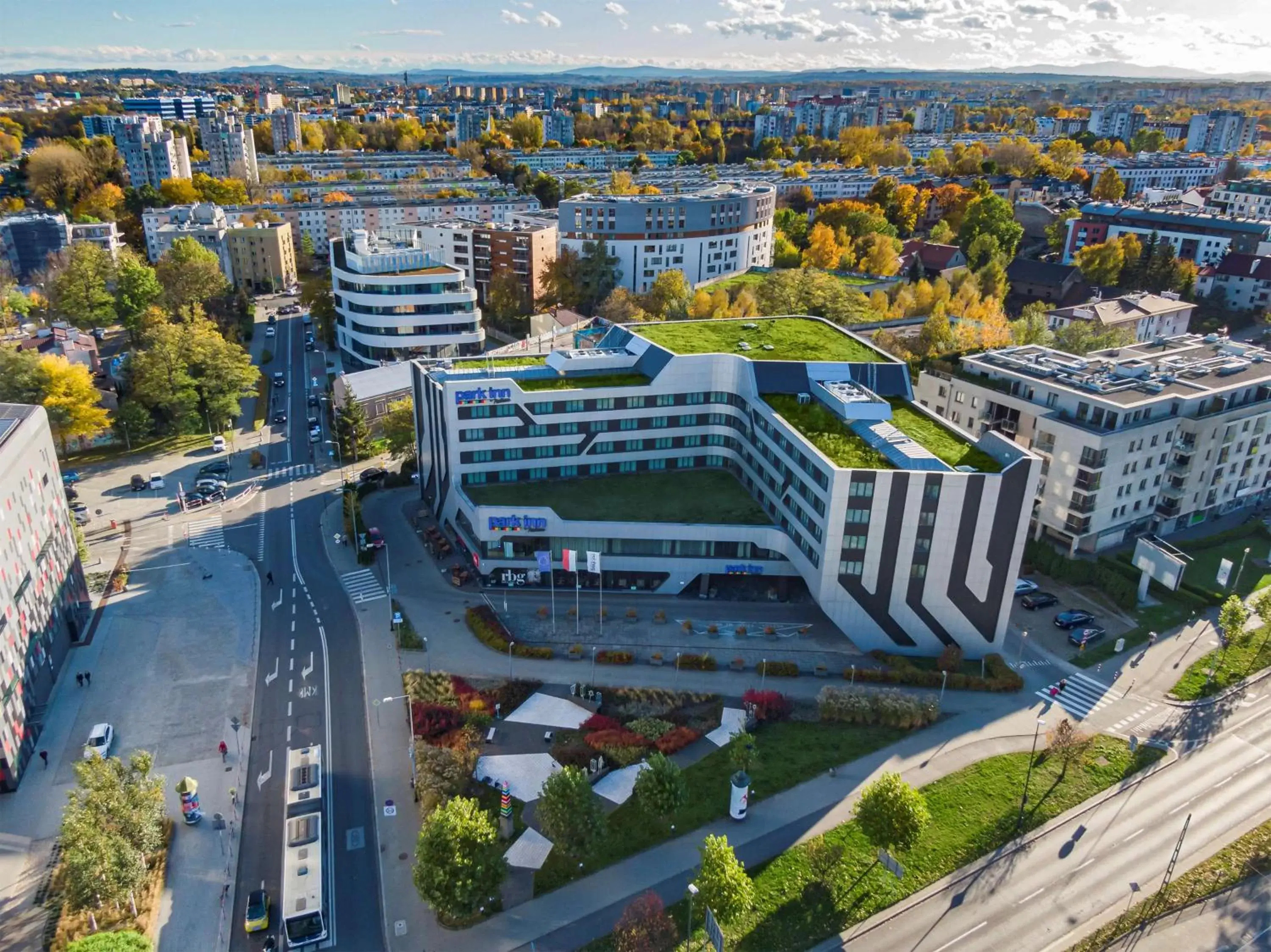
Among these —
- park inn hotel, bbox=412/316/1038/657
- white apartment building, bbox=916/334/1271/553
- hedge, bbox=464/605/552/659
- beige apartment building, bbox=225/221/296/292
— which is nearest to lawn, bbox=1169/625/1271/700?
park inn hotel, bbox=412/316/1038/657

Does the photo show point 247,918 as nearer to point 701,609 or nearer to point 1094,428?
point 701,609

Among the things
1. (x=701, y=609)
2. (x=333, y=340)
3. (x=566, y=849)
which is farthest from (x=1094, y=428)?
(x=333, y=340)

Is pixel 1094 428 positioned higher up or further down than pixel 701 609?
higher up

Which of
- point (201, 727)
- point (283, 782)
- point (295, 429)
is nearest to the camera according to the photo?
point (283, 782)

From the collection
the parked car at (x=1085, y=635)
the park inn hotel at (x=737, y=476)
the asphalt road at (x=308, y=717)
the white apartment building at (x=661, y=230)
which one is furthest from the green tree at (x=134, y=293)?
the parked car at (x=1085, y=635)

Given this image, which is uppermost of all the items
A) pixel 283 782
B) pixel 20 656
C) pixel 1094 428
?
pixel 1094 428

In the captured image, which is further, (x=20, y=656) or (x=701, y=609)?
(x=701, y=609)
